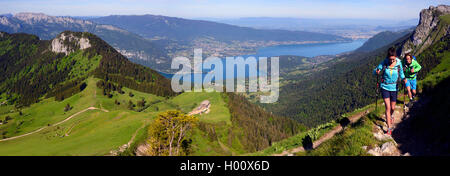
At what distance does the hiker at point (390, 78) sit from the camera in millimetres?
13531

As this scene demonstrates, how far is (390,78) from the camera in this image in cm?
1366

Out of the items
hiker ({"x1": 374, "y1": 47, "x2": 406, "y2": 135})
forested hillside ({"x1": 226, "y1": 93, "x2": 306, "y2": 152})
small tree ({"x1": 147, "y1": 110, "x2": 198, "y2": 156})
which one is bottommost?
forested hillside ({"x1": 226, "y1": 93, "x2": 306, "y2": 152})

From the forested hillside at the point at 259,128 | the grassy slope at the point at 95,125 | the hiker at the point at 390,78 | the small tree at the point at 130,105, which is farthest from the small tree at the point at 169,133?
the small tree at the point at 130,105

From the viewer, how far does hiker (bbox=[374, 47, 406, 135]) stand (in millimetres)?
13531

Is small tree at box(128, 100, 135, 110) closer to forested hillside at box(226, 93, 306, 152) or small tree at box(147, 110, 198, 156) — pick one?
forested hillside at box(226, 93, 306, 152)

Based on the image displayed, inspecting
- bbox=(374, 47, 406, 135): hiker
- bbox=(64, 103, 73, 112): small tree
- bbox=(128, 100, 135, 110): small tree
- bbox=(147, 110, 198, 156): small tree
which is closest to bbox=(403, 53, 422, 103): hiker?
bbox=(374, 47, 406, 135): hiker

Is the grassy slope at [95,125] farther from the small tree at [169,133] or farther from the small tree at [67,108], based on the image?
the small tree at [169,133]
